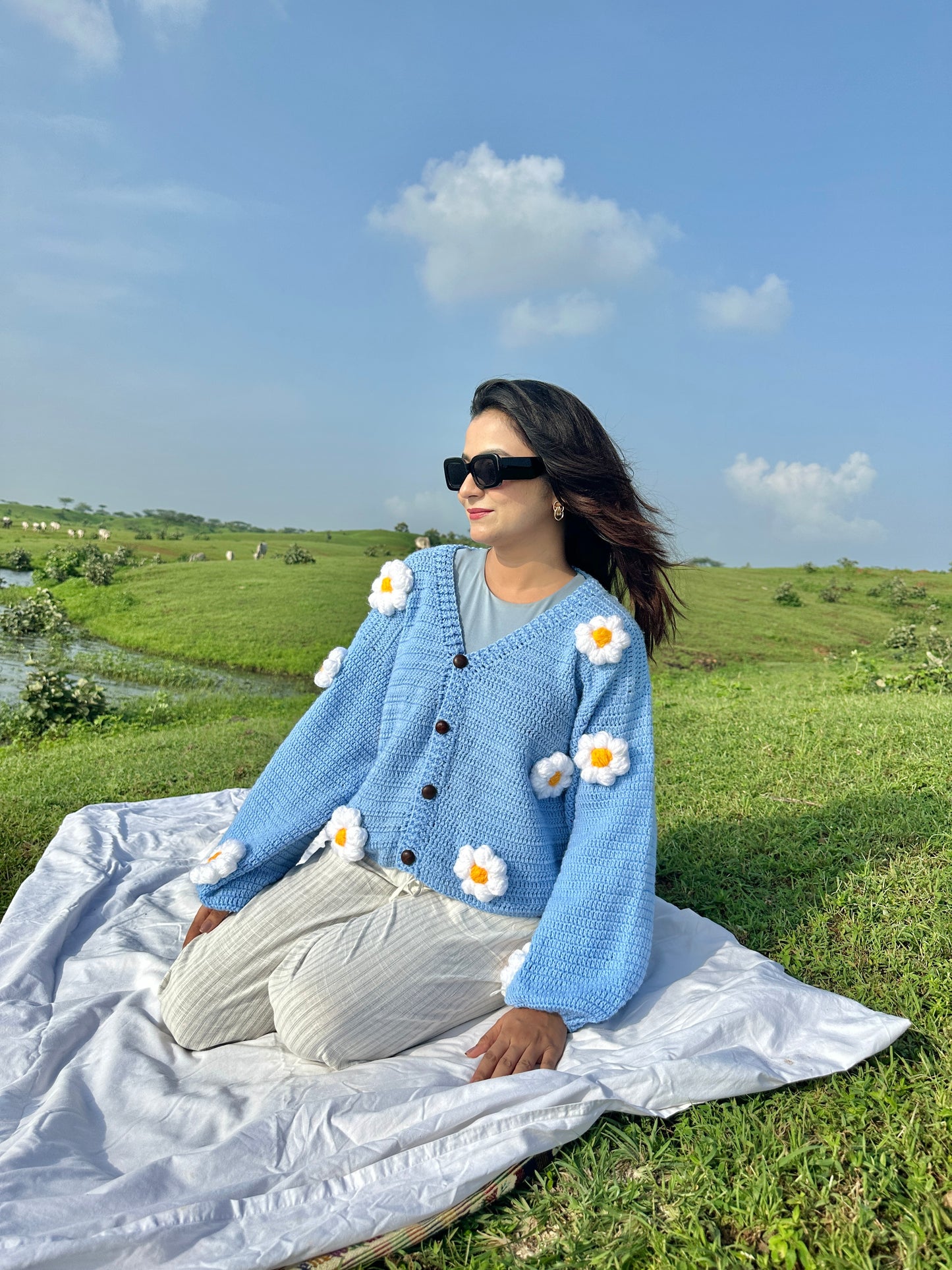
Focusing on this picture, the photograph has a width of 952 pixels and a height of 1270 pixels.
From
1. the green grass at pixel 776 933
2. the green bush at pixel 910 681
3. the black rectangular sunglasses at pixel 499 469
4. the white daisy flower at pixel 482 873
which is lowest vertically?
the green grass at pixel 776 933

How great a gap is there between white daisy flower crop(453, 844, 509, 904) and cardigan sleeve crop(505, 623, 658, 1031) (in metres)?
0.14

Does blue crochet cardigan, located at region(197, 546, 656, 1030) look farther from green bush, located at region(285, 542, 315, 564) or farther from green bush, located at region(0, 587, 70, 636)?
green bush, located at region(285, 542, 315, 564)

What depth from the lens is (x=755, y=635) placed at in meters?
13.3

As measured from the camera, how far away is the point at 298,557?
1919cm

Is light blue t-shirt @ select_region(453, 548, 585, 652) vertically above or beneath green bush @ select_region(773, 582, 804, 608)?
beneath

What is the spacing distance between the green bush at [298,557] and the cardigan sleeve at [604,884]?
679 inches

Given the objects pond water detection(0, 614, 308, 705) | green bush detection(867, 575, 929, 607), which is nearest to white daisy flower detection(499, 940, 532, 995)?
pond water detection(0, 614, 308, 705)

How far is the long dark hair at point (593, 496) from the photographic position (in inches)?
87.8

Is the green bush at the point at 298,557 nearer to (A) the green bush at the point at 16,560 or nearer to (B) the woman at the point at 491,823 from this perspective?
(A) the green bush at the point at 16,560

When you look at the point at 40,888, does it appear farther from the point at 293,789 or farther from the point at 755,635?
the point at 755,635

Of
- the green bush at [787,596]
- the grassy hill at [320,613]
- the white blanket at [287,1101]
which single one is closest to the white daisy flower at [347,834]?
the white blanket at [287,1101]

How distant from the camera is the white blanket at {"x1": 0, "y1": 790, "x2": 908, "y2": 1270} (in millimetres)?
1562

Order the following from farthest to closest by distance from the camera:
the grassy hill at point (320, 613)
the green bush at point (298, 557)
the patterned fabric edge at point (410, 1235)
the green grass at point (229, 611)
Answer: the green bush at point (298, 557)
the grassy hill at point (320, 613)
the green grass at point (229, 611)
the patterned fabric edge at point (410, 1235)

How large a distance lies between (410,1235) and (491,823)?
2.98 feet
